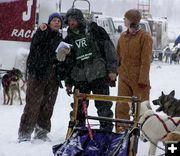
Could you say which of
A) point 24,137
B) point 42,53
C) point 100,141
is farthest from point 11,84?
point 100,141

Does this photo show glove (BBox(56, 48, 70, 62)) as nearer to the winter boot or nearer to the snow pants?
A: the snow pants

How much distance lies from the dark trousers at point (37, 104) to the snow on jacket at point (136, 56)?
823 mm

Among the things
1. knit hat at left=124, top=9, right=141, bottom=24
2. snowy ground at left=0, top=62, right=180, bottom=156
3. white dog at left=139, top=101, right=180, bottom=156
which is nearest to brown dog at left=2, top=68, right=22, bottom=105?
snowy ground at left=0, top=62, right=180, bottom=156

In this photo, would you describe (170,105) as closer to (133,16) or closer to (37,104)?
(133,16)

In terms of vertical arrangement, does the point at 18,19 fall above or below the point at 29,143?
above

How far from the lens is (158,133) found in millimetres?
5105

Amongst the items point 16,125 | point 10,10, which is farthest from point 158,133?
point 10,10

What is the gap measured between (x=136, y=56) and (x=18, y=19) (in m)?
4.94

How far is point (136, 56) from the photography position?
6004 mm

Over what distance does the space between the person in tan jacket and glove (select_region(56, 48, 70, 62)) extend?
2.49ft

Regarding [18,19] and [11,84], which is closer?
[18,19]

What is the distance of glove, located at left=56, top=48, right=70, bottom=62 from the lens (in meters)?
5.58

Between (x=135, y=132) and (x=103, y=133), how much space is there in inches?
14.0

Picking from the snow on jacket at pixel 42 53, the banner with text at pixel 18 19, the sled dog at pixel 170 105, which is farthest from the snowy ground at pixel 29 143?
the banner with text at pixel 18 19
